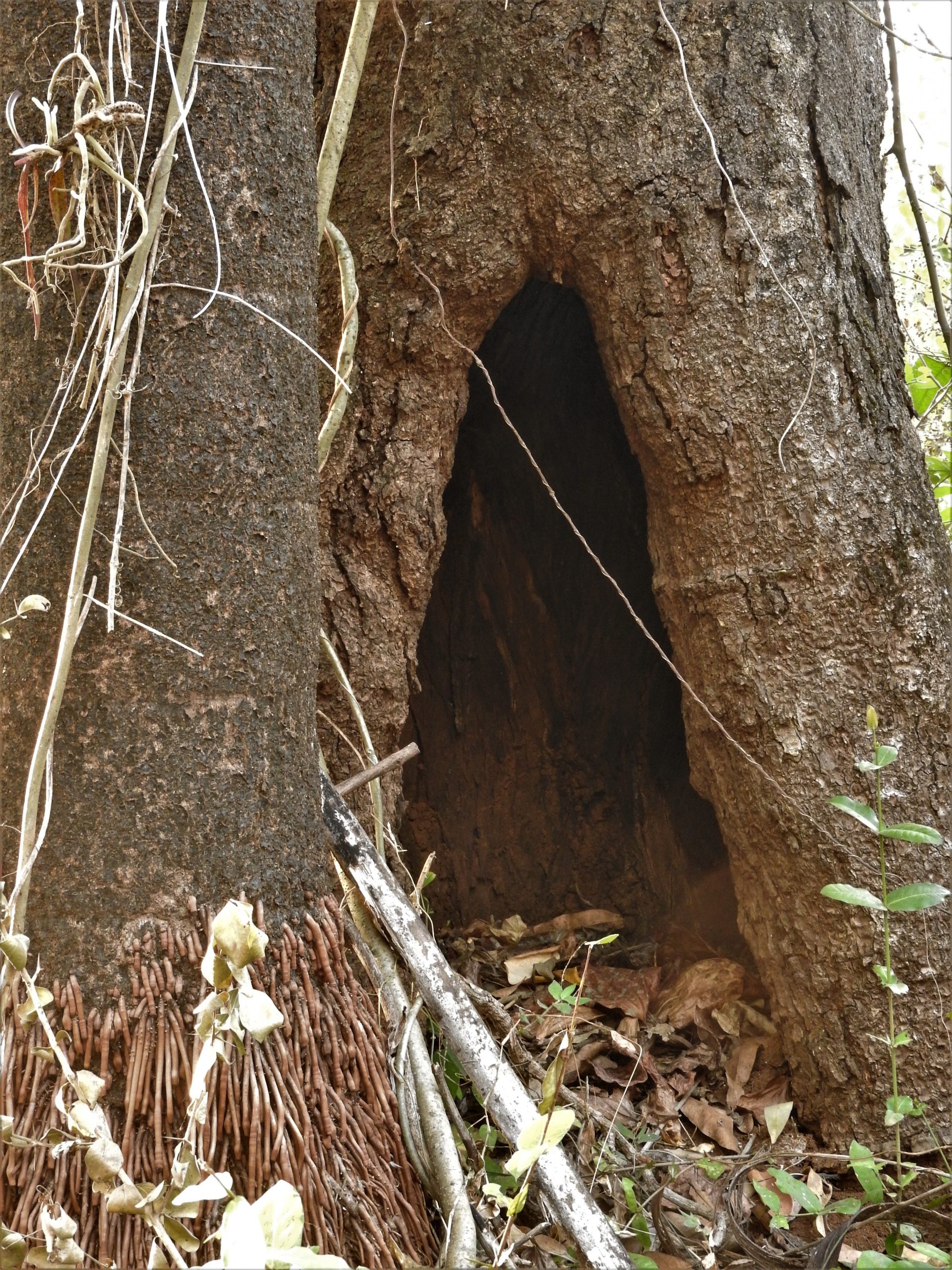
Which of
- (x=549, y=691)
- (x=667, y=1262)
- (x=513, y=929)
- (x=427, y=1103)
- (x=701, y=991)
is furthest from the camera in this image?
(x=549, y=691)

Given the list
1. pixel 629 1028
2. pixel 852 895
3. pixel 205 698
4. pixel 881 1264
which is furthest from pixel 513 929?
pixel 205 698

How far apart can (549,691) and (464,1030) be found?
1528 mm

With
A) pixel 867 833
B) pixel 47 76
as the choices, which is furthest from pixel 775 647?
pixel 47 76

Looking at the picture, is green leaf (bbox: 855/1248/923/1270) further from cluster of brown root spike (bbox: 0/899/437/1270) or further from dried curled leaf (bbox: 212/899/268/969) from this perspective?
dried curled leaf (bbox: 212/899/268/969)

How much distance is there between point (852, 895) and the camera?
70.8 inches

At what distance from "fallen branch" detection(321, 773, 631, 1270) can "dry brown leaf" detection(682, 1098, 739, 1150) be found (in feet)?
2.54

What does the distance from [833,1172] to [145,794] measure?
1.56 metres

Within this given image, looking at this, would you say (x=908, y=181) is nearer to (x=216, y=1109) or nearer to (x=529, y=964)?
(x=529, y=964)

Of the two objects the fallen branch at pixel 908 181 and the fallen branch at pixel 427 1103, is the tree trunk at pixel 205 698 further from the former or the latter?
the fallen branch at pixel 908 181

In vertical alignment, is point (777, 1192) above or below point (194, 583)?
below

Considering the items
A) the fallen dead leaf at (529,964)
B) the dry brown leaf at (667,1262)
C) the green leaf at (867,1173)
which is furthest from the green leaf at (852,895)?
the fallen dead leaf at (529,964)

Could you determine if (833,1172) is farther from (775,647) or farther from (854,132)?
(854,132)

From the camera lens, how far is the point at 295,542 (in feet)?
4.76

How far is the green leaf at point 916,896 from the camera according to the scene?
177cm
